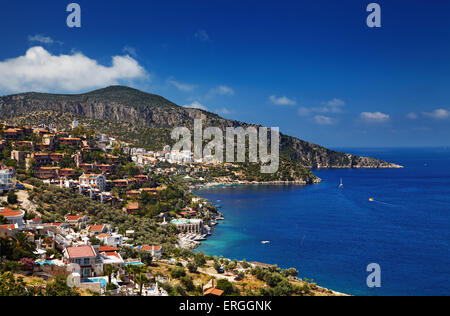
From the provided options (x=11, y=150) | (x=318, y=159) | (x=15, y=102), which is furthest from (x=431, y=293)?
(x=15, y=102)

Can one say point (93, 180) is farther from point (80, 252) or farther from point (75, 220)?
point (80, 252)

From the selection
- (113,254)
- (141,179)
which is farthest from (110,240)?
(141,179)

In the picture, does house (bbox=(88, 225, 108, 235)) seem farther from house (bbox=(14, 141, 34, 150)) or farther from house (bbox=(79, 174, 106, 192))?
house (bbox=(14, 141, 34, 150))

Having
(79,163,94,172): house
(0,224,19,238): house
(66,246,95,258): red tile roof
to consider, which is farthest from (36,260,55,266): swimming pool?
(79,163,94,172): house

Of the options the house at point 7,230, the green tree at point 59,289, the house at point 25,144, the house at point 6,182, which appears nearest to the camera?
the green tree at point 59,289

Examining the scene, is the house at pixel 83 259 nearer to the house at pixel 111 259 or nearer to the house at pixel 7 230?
the house at pixel 111 259

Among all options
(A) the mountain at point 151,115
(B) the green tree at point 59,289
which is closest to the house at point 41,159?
(B) the green tree at point 59,289
